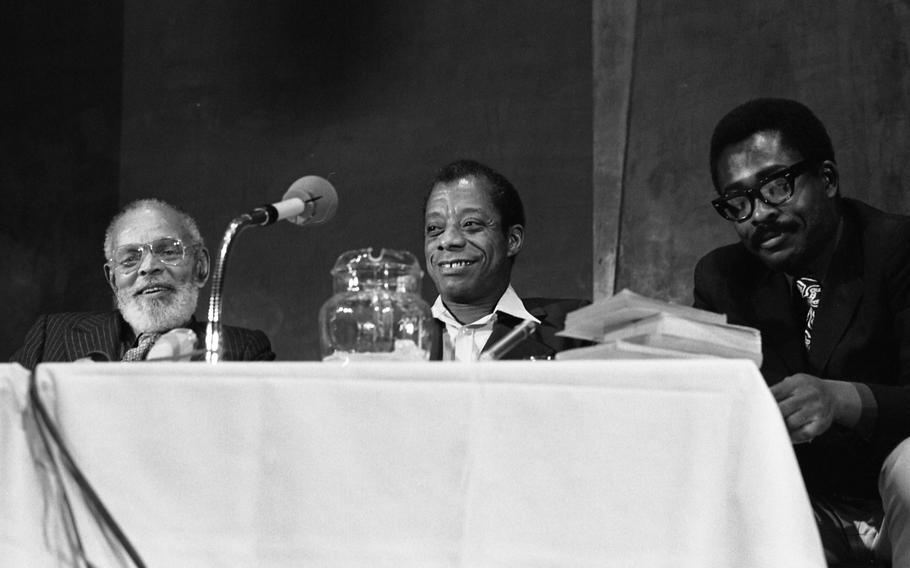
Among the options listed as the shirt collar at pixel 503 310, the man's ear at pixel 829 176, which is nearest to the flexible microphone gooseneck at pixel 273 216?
the shirt collar at pixel 503 310

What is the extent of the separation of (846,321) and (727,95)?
170 cm

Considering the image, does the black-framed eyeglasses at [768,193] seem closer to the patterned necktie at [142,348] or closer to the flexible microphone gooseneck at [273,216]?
the flexible microphone gooseneck at [273,216]

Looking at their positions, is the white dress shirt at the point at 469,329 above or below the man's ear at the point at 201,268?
below

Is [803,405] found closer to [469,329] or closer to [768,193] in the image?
[768,193]

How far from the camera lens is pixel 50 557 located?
1.09m

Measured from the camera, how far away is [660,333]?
1.05 m

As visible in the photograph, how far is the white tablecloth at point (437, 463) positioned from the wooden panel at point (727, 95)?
236cm

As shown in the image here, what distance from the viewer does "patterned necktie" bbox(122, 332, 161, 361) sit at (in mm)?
2199

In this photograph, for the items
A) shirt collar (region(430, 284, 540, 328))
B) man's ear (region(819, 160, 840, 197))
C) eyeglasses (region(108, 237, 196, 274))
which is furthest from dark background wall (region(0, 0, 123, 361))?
man's ear (region(819, 160, 840, 197))

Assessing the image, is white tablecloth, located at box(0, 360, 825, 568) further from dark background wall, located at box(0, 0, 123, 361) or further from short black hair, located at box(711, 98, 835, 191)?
dark background wall, located at box(0, 0, 123, 361)

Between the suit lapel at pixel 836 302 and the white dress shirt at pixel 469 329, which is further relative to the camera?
the white dress shirt at pixel 469 329

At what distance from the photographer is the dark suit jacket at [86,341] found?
2330 millimetres

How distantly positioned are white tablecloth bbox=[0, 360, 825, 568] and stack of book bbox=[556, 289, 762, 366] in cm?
10

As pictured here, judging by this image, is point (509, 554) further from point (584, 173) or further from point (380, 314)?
point (584, 173)
